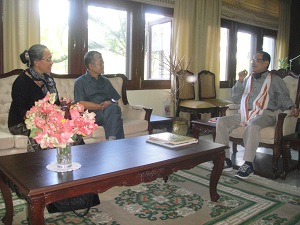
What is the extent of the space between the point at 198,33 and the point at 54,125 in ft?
14.6

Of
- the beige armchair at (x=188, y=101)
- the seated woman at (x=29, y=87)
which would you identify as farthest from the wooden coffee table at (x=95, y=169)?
the beige armchair at (x=188, y=101)

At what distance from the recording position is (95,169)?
65.2 inches

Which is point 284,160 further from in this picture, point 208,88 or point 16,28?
point 16,28

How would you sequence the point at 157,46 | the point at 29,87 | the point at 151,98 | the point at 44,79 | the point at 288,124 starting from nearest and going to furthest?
the point at 29,87, the point at 44,79, the point at 288,124, the point at 151,98, the point at 157,46

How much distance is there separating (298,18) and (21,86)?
725cm

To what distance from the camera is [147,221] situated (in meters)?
1.99

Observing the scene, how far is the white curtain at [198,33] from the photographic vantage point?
511 centimetres

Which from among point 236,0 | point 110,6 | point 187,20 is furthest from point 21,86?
point 236,0

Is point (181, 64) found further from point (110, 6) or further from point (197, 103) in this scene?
point (110, 6)

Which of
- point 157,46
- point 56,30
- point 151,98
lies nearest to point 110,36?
point 56,30

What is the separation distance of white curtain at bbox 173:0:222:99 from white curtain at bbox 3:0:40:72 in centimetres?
235

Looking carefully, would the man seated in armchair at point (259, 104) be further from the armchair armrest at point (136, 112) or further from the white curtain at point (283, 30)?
the white curtain at point (283, 30)

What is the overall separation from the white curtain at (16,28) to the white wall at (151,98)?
5.49ft

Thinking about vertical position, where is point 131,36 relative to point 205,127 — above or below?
above
